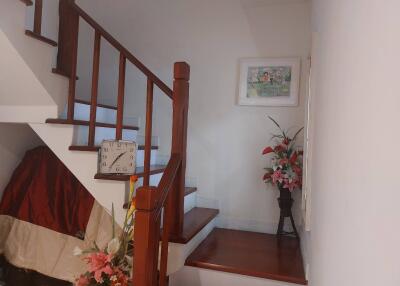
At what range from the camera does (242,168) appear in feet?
9.19

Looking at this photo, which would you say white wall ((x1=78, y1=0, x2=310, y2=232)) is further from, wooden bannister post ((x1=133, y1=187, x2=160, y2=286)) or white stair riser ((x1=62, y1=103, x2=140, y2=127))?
wooden bannister post ((x1=133, y1=187, x2=160, y2=286))

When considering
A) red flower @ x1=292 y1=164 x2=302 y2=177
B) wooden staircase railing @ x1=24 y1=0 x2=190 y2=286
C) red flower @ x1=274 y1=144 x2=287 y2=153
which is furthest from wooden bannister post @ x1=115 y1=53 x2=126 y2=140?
red flower @ x1=292 y1=164 x2=302 y2=177

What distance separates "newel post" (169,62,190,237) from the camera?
1.96 m

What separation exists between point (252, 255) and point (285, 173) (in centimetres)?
70

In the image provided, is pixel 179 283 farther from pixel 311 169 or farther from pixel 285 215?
pixel 311 169

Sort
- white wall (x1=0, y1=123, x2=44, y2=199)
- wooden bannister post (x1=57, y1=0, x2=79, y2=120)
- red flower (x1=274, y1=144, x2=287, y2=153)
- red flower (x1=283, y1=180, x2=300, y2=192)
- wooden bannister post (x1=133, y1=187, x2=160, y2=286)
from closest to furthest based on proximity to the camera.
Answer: wooden bannister post (x1=133, y1=187, x2=160, y2=286)
wooden bannister post (x1=57, y1=0, x2=79, y2=120)
red flower (x1=283, y1=180, x2=300, y2=192)
red flower (x1=274, y1=144, x2=287, y2=153)
white wall (x1=0, y1=123, x2=44, y2=199)

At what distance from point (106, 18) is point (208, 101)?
1.51m

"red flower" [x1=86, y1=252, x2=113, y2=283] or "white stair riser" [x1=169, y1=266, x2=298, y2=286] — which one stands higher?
"red flower" [x1=86, y1=252, x2=113, y2=283]

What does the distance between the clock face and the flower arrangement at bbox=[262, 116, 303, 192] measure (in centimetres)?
113

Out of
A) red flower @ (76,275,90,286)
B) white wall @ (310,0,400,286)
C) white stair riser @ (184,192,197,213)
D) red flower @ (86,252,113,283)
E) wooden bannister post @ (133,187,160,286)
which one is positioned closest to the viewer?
white wall @ (310,0,400,286)

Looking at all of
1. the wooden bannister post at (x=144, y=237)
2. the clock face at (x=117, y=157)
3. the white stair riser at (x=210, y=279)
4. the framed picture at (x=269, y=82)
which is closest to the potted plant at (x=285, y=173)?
the framed picture at (x=269, y=82)

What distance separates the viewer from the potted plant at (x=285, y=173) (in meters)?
2.39

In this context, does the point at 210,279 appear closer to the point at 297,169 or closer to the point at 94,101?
the point at 297,169

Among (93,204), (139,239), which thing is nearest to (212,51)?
(93,204)
